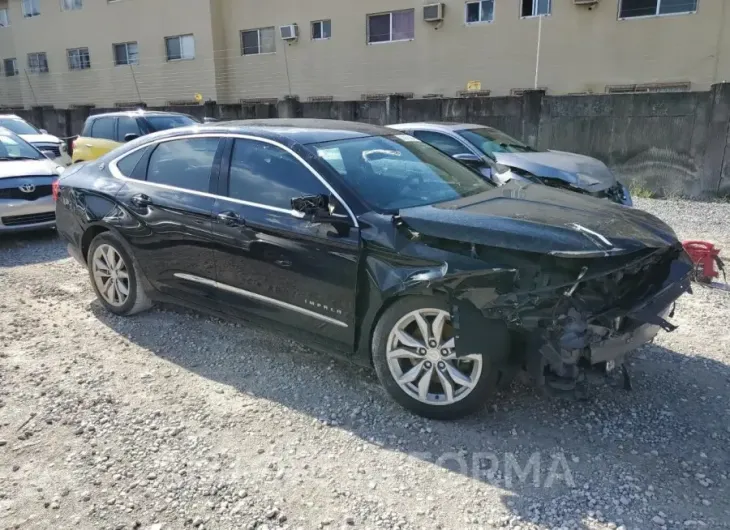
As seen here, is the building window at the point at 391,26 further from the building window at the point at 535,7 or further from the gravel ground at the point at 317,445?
the gravel ground at the point at 317,445

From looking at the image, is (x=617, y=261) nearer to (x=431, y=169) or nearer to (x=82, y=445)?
(x=431, y=169)

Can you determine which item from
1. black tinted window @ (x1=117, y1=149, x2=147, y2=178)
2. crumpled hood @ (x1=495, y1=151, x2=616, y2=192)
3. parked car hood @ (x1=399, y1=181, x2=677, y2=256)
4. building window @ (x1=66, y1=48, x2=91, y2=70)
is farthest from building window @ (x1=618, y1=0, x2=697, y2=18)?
building window @ (x1=66, y1=48, x2=91, y2=70)

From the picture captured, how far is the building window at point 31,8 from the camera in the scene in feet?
90.2

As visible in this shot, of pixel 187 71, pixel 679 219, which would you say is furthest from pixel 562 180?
pixel 187 71

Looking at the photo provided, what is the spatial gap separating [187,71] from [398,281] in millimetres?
22507

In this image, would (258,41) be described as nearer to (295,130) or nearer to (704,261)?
(295,130)

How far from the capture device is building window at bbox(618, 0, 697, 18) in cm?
1396

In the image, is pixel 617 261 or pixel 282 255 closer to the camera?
pixel 617 261

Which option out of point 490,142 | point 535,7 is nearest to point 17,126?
point 490,142

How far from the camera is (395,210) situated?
3428 millimetres

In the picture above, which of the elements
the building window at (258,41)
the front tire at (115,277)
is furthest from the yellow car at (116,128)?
the building window at (258,41)

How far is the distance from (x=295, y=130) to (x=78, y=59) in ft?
89.2

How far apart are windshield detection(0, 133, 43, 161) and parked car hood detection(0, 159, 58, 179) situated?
0.25m

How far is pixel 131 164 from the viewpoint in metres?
4.80
